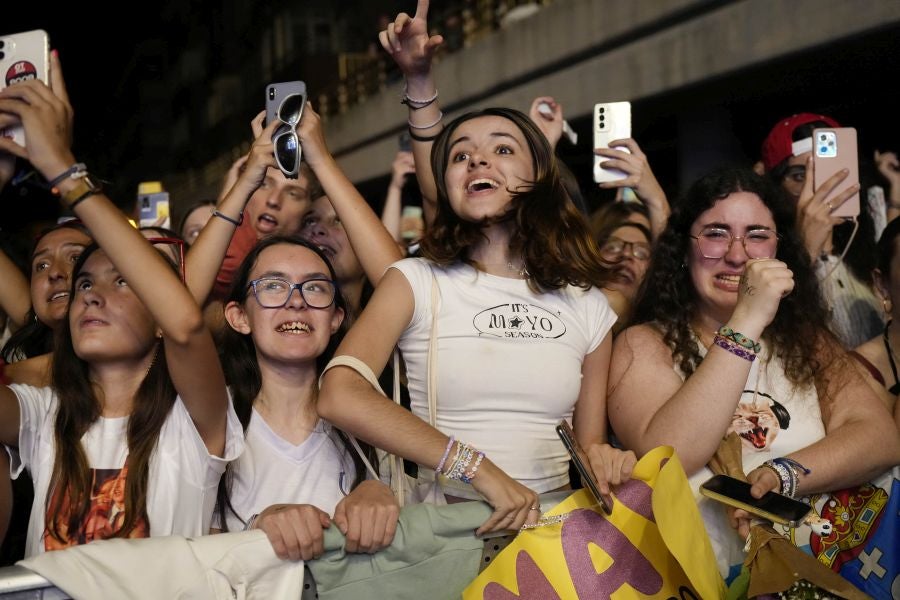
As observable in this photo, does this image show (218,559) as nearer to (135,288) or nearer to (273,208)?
(135,288)

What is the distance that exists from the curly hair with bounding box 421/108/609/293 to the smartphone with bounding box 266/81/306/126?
0.50 m

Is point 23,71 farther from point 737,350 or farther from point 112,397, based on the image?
point 737,350

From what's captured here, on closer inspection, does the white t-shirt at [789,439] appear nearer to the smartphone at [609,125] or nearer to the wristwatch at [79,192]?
the smartphone at [609,125]

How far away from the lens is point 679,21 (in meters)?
9.64

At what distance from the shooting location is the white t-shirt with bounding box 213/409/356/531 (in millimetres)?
2953

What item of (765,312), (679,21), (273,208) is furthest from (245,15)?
(765,312)

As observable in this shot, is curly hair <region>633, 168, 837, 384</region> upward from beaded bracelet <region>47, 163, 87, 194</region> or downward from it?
downward

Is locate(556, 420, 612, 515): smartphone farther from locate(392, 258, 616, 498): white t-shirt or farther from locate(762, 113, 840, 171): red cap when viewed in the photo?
locate(762, 113, 840, 171): red cap

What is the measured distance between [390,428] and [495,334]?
0.49 m

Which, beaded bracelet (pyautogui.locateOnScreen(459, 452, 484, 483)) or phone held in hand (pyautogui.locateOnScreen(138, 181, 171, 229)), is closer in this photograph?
beaded bracelet (pyautogui.locateOnScreen(459, 452, 484, 483))

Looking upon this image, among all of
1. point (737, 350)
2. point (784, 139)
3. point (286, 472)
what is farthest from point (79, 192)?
point (784, 139)

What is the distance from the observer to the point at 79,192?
2482 millimetres

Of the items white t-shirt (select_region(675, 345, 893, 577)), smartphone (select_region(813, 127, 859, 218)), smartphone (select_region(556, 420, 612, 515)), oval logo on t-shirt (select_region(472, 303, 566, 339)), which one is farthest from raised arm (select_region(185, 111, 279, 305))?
smartphone (select_region(813, 127, 859, 218))

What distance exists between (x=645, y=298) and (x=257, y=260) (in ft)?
4.46
